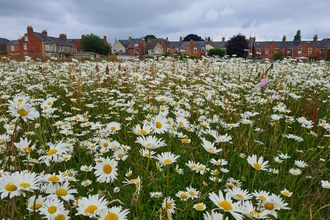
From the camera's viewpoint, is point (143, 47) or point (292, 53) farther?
point (143, 47)

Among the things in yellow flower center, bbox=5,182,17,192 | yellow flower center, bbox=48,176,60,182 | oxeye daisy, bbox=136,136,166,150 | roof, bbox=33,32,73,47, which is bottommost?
yellow flower center, bbox=48,176,60,182

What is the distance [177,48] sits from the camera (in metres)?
56.7

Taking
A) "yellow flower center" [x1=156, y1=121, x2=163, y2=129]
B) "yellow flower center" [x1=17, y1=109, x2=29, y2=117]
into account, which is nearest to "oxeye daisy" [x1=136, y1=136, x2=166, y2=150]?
"yellow flower center" [x1=156, y1=121, x2=163, y2=129]

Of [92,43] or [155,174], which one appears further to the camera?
[92,43]

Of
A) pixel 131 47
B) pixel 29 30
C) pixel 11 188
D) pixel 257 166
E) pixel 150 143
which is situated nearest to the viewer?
pixel 11 188

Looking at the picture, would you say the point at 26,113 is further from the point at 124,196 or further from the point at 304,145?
the point at 304,145

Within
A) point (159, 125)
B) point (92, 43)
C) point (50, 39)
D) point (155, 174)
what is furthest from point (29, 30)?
point (159, 125)

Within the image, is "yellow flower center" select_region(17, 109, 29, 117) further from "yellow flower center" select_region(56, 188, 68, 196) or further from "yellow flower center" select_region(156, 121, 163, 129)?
"yellow flower center" select_region(156, 121, 163, 129)

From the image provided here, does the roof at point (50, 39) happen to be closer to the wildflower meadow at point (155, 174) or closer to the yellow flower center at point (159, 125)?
the wildflower meadow at point (155, 174)

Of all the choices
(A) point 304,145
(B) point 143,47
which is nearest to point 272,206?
(A) point 304,145

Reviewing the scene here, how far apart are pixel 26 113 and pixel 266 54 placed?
53.5m

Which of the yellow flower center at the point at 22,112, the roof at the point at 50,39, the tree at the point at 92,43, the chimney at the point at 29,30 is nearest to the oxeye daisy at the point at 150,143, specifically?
the yellow flower center at the point at 22,112

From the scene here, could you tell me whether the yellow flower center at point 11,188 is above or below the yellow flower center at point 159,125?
below

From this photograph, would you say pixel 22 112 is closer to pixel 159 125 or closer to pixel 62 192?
pixel 62 192
